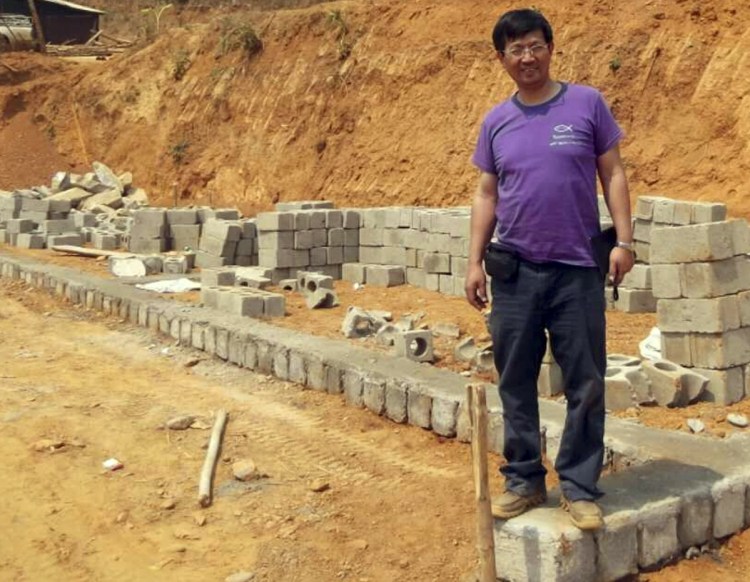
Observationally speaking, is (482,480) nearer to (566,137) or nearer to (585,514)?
(585,514)

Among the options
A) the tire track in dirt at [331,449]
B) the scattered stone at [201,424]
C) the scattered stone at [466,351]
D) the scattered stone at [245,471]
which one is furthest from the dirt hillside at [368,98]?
the scattered stone at [245,471]

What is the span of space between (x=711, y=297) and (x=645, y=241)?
3600 millimetres

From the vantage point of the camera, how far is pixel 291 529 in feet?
15.4

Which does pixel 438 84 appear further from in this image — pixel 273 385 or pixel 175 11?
pixel 175 11

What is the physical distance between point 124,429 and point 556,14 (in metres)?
14.1

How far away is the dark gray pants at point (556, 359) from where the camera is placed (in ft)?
12.2

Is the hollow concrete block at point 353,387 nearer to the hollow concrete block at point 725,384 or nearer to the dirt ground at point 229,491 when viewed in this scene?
the dirt ground at point 229,491

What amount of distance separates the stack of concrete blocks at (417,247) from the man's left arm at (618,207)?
23.9 ft

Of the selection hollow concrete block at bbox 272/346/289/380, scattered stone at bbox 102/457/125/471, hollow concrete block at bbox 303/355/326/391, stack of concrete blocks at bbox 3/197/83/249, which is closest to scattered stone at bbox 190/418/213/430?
scattered stone at bbox 102/457/125/471

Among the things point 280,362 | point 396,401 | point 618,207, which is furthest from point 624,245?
point 280,362

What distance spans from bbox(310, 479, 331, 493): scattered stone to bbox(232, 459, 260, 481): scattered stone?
37cm

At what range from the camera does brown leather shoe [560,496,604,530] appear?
3.72m

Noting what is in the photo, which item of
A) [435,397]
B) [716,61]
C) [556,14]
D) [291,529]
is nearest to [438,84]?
[556,14]

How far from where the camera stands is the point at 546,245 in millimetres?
3684
